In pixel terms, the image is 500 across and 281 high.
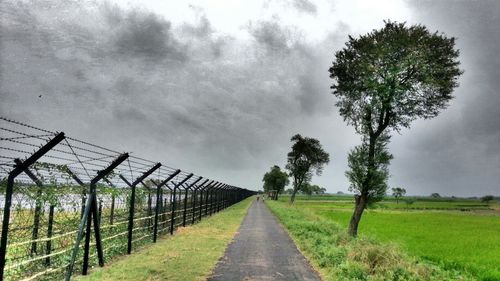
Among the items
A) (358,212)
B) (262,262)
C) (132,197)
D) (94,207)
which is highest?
(132,197)

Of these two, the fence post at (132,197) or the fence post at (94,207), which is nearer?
the fence post at (94,207)

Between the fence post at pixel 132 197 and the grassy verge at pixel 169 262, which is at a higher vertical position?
the fence post at pixel 132 197

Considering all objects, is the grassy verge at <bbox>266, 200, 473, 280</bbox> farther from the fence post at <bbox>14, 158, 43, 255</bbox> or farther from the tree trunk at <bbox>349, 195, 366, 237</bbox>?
the tree trunk at <bbox>349, 195, 366, 237</bbox>

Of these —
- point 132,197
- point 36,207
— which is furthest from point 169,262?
point 36,207

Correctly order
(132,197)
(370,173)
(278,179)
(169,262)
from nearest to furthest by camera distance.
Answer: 1. (169,262)
2. (132,197)
3. (370,173)
4. (278,179)

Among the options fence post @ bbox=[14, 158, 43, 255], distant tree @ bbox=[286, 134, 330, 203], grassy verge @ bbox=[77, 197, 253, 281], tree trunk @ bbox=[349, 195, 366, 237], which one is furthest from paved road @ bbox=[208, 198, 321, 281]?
distant tree @ bbox=[286, 134, 330, 203]

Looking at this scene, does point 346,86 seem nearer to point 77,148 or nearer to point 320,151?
point 77,148

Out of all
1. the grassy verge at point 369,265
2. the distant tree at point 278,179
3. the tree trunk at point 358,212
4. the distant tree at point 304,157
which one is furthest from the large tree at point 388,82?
the distant tree at point 278,179

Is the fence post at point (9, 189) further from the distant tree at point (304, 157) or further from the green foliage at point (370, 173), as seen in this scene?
the distant tree at point (304, 157)

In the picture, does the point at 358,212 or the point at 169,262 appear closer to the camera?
the point at 169,262

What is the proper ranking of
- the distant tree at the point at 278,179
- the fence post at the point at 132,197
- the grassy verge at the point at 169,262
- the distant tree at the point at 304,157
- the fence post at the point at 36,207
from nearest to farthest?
the fence post at the point at 36,207, the grassy verge at the point at 169,262, the fence post at the point at 132,197, the distant tree at the point at 304,157, the distant tree at the point at 278,179

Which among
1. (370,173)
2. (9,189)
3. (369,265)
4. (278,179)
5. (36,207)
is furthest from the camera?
(278,179)

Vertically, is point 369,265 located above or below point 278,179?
below

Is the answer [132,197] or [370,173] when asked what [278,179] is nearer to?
[370,173]
